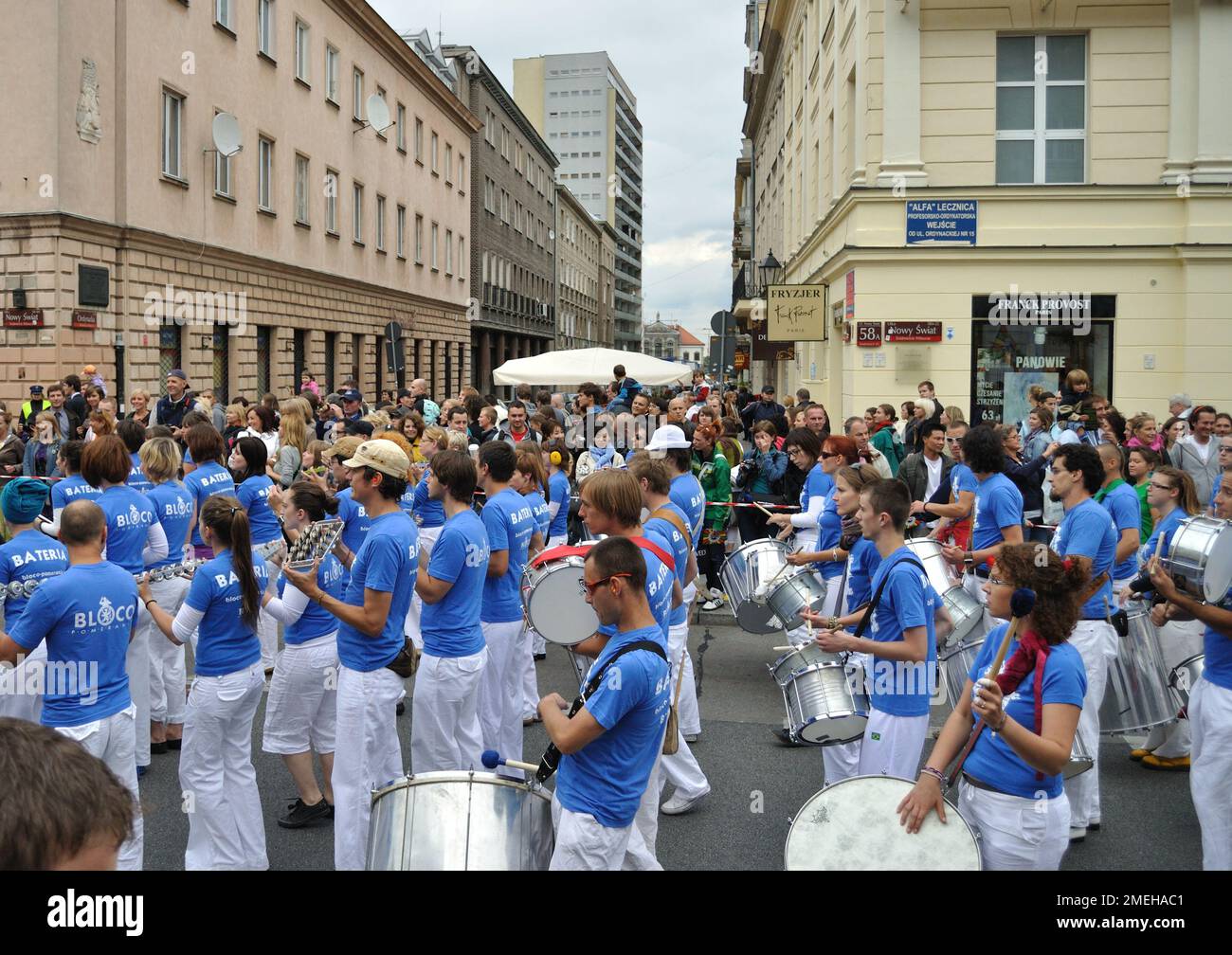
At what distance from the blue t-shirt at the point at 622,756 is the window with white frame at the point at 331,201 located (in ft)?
101

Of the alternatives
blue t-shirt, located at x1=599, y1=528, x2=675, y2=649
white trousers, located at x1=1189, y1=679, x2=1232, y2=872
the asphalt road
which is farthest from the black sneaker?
white trousers, located at x1=1189, y1=679, x2=1232, y2=872

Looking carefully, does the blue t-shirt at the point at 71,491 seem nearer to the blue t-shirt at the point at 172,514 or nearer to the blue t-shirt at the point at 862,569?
the blue t-shirt at the point at 172,514

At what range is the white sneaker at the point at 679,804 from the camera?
617 centimetres

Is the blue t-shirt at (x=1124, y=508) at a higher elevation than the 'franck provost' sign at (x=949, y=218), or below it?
below

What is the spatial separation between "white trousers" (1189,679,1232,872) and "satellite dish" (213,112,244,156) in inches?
929

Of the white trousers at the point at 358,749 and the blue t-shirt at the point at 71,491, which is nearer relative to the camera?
the white trousers at the point at 358,749

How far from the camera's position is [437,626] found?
5.56 metres

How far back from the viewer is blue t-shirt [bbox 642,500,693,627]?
5.89 metres

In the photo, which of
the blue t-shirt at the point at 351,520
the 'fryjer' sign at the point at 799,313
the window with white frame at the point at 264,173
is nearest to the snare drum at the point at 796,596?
the blue t-shirt at the point at 351,520

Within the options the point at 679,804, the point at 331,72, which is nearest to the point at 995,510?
the point at 679,804

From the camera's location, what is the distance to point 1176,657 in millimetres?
6977

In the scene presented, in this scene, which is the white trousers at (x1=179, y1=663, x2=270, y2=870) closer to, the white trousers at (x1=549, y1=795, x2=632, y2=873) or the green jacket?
the white trousers at (x1=549, y1=795, x2=632, y2=873)

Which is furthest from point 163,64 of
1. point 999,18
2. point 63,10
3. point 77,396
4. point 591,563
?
point 591,563

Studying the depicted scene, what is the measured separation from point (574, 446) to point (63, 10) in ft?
40.2
